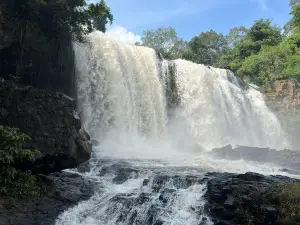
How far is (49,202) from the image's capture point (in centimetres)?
1070

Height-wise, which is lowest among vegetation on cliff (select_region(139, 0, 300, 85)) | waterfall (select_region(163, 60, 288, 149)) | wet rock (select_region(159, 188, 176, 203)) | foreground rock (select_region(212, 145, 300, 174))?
wet rock (select_region(159, 188, 176, 203))

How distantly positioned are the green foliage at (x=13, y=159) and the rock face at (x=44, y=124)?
46 cm

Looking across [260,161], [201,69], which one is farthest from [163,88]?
[260,161]

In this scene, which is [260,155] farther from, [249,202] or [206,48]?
[206,48]

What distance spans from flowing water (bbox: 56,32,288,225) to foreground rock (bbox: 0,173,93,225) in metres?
0.37

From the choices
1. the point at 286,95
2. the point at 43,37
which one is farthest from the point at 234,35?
the point at 43,37

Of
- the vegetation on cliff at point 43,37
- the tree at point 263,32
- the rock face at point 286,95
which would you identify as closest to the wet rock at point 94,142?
the vegetation on cliff at point 43,37

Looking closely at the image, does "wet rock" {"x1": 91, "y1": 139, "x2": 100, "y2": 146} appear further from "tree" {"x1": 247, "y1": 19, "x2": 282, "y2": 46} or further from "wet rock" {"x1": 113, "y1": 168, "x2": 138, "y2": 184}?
"tree" {"x1": 247, "y1": 19, "x2": 282, "y2": 46}

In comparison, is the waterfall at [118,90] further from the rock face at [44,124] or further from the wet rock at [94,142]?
the rock face at [44,124]

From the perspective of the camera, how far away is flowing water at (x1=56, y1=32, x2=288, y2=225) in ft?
34.6

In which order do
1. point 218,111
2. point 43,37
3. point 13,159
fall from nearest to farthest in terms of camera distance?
point 13,159, point 43,37, point 218,111

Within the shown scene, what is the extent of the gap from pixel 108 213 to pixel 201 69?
21630mm

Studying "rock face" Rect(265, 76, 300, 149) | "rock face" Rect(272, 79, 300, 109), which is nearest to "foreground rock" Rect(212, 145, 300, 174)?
"rock face" Rect(265, 76, 300, 149)

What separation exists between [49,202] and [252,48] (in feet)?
132
